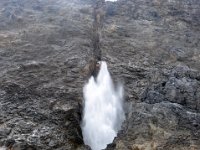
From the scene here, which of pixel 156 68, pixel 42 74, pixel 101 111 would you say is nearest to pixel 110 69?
pixel 156 68

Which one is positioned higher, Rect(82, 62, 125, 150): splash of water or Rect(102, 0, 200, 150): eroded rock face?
Rect(102, 0, 200, 150): eroded rock face

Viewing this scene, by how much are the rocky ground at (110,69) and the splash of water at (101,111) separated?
1.30 meters

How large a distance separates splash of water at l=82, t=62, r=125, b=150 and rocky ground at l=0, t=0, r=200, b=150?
130 cm

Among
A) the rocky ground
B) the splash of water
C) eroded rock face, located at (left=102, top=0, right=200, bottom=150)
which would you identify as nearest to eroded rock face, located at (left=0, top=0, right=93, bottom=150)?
the rocky ground

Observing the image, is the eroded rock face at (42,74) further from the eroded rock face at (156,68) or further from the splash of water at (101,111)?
the eroded rock face at (156,68)

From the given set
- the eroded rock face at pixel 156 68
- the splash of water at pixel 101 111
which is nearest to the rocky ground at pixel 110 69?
the eroded rock face at pixel 156 68

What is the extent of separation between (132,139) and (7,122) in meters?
11.1

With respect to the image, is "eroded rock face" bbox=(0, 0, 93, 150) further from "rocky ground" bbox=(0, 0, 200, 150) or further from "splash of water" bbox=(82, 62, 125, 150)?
"splash of water" bbox=(82, 62, 125, 150)

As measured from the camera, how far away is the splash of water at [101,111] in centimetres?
3559

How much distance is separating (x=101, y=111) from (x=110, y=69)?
5824mm

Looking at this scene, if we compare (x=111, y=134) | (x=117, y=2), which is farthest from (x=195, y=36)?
(x=111, y=134)

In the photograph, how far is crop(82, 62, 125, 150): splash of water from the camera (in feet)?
117

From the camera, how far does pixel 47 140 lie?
99.1ft

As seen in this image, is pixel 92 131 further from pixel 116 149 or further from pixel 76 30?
pixel 76 30
